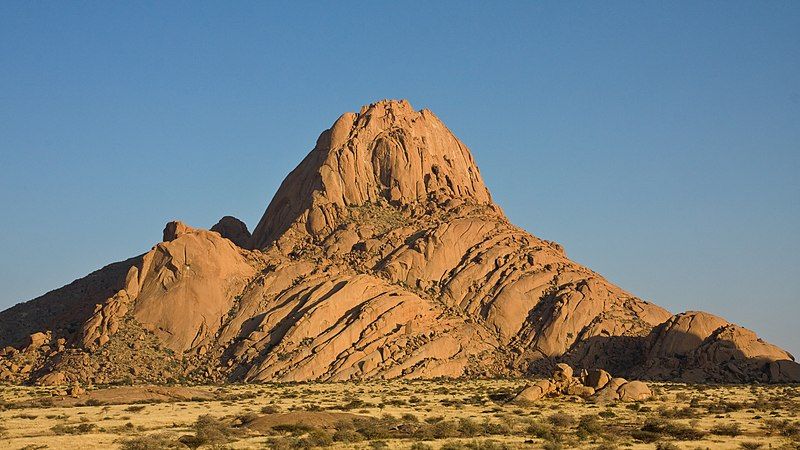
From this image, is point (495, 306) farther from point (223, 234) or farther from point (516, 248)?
point (223, 234)

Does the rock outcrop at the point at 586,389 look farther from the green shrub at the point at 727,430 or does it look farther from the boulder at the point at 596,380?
the green shrub at the point at 727,430

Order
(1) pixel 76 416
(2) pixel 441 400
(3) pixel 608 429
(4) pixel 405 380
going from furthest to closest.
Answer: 1. (4) pixel 405 380
2. (2) pixel 441 400
3. (1) pixel 76 416
4. (3) pixel 608 429

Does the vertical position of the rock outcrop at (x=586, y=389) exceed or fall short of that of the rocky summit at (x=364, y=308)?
it falls short

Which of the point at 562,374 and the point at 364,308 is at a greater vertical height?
the point at 364,308

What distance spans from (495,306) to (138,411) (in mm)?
59721

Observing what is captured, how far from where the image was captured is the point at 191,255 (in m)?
127

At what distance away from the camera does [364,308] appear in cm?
11906

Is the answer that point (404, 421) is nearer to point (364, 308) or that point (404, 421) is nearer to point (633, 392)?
point (633, 392)

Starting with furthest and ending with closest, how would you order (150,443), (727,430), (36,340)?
(36,340) → (727,430) → (150,443)

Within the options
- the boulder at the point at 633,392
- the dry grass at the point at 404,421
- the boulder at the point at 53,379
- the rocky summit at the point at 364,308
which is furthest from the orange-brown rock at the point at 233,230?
the boulder at the point at 633,392

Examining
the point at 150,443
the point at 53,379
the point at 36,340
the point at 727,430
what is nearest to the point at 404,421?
the point at 150,443

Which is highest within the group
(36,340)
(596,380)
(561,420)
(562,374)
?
(36,340)

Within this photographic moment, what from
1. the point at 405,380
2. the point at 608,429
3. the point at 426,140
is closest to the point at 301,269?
the point at 405,380

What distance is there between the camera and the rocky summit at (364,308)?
117 meters
